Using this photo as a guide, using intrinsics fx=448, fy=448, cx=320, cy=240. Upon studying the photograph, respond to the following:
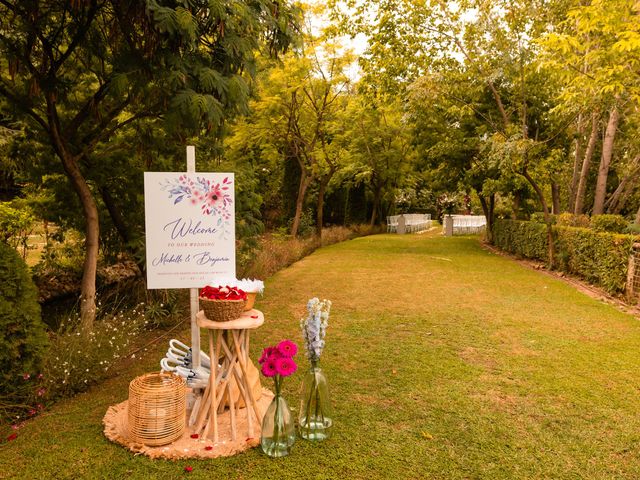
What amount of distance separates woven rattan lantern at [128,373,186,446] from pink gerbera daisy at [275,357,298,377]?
29.3 inches

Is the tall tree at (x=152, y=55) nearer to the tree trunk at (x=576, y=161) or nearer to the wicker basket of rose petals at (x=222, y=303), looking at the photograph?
the wicker basket of rose petals at (x=222, y=303)

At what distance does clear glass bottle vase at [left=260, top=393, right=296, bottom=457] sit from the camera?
289 cm

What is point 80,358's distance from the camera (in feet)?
13.0

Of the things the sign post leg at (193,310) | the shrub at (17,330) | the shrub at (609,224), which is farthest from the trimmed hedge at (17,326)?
the shrub at (609,224)

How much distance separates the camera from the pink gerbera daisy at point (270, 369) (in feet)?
9.19

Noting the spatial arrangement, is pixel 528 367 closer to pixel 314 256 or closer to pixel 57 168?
pixel 57 168

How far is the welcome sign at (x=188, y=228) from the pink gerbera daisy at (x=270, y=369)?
0.89 meters

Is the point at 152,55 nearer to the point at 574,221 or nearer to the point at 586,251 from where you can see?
the point at 586,251

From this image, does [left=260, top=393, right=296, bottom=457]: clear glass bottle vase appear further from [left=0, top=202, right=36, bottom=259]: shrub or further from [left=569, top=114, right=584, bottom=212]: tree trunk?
[left=569, top=114, right=584, bottom=212]: tree trunk

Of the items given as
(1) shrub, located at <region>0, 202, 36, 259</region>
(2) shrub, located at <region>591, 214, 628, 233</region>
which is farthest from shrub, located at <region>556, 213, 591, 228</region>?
(1) shrub, located at <region>0, 202, 36, 259</region>

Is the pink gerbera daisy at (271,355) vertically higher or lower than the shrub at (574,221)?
lower

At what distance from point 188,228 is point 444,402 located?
2.50m

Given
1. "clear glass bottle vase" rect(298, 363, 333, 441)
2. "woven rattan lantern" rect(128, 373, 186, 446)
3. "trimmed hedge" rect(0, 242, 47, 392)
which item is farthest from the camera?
"trimmed hedge" rect(0, 242, 47, 392)

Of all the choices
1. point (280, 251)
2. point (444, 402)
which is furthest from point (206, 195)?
point (280, 251)
